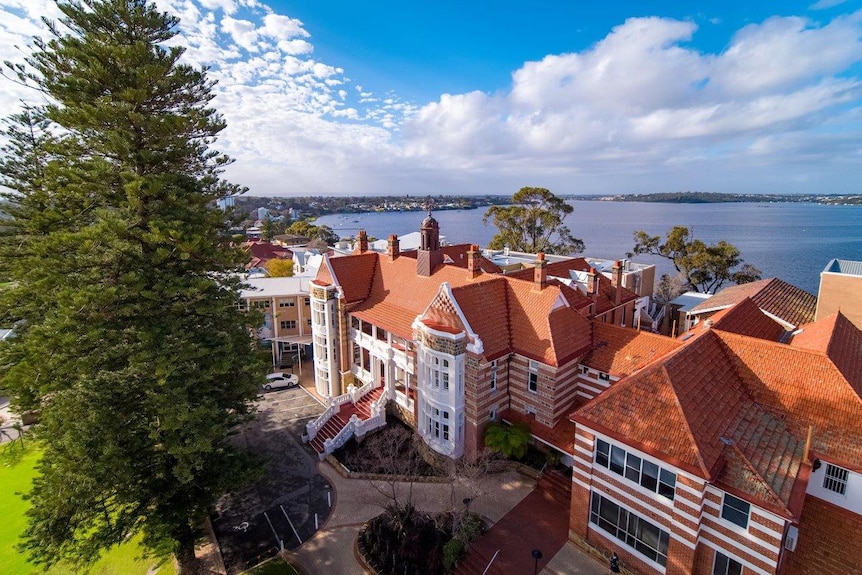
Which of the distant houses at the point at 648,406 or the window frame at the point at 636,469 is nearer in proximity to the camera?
the distant houses at the point at 648,406

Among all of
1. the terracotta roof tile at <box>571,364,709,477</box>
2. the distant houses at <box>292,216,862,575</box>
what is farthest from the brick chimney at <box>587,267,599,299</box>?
the terracotta roof tile at <box>571,364,709,477</box>

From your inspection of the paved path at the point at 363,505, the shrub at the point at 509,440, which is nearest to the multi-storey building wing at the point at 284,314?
the paved path at the point at 363,505

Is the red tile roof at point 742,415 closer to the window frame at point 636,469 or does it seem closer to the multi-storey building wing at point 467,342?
the window frame at point 636,469

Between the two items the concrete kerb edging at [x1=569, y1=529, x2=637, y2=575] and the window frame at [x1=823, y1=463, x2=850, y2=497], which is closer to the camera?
the window frame at [x1=823, y1=463, x2=850, y2=497]

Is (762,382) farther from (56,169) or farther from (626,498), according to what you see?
(56,169)

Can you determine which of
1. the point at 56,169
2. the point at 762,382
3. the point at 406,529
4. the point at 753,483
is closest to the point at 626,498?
the point at 753,483

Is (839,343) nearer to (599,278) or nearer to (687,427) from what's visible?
(687,427)

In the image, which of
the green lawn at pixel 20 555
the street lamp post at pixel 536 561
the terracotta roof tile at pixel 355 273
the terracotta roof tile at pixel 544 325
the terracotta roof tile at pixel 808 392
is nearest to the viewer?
the terracotta roof tile at pixel 808 392

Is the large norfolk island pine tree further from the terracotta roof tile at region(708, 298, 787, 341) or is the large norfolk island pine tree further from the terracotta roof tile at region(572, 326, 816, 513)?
the terracotta roof tile at region(708, 298, 787, 341)
